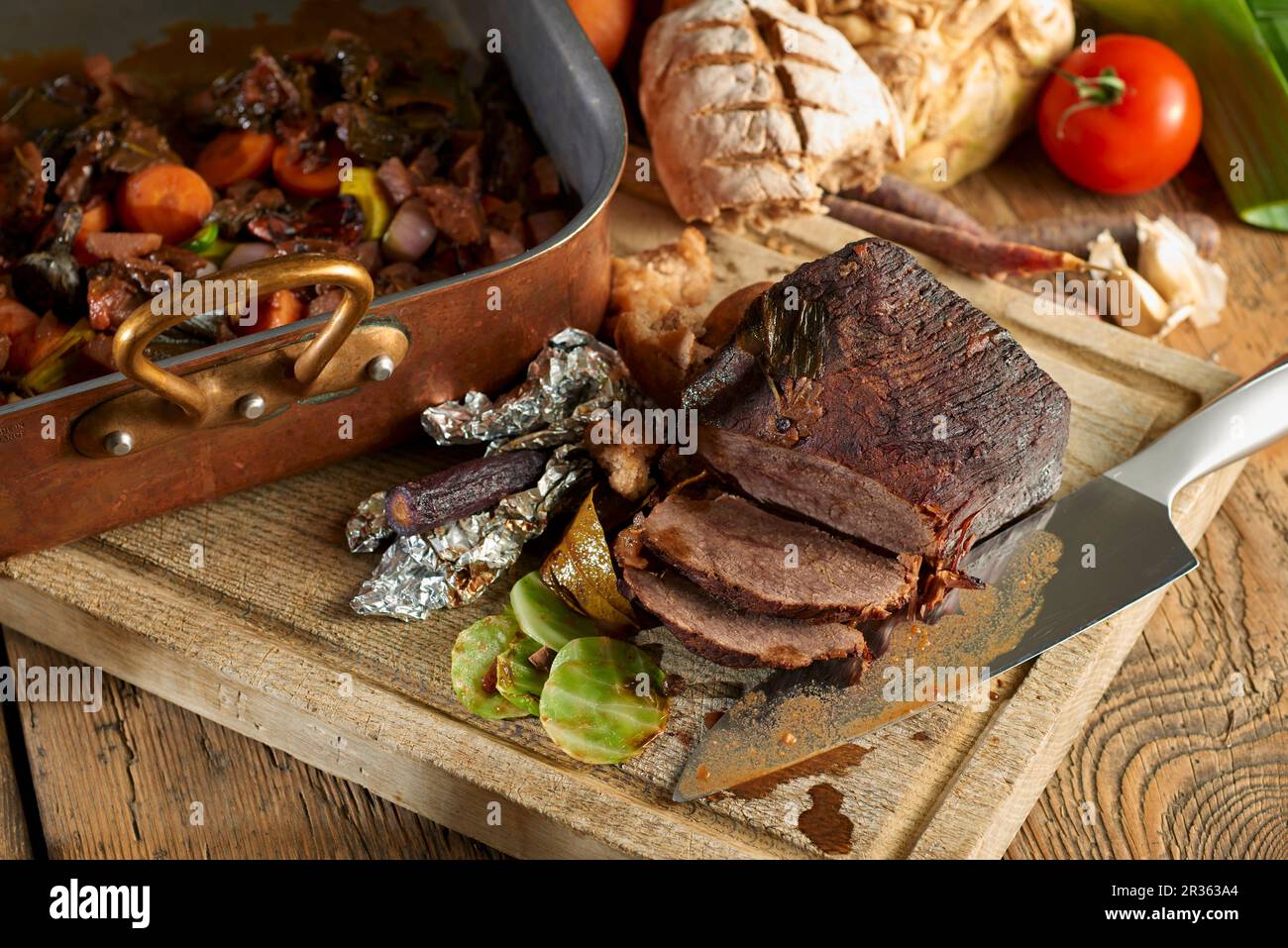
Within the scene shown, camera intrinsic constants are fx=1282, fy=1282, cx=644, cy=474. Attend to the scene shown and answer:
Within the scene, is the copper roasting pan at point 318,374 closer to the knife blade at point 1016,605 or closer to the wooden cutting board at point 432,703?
the wooden cutting board at point 432,703

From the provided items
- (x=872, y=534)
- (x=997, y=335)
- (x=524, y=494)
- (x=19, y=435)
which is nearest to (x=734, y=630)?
(x=872, y=534)

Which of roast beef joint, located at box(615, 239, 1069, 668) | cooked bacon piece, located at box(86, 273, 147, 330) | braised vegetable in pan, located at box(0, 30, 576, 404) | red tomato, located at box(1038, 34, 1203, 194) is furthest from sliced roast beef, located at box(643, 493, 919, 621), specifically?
red tomato, located at box(1038, 34, 1203, 194)

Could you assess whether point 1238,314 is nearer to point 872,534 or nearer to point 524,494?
point 872,534

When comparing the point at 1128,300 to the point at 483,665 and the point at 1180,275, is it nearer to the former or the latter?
the point at 1180,275

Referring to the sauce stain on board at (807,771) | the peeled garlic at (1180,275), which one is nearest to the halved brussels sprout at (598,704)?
the sauce stain on board at (807,771)

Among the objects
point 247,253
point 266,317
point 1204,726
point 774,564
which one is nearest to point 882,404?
point 774,564
